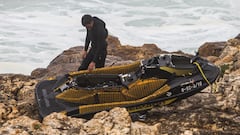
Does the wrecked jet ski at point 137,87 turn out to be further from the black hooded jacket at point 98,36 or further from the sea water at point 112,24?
the sea water at point 112,24

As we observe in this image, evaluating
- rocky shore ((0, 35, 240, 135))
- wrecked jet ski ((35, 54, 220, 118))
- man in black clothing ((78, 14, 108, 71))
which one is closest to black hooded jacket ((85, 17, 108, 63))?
man in black clothing ((78, 14, 108, 71))

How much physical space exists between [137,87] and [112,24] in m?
22.0

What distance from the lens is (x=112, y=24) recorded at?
28.4 m

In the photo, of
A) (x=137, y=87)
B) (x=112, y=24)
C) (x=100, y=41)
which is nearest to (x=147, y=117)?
(x=137, y=87)

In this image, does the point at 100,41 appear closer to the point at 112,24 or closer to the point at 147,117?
the point at 147,117

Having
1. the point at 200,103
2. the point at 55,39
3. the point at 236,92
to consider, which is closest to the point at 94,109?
the point at 200,103

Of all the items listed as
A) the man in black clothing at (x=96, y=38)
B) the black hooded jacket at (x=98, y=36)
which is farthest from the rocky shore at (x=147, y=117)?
the black hooded jacket at (x=98, y=36)

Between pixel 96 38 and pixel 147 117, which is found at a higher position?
pixel 96 38

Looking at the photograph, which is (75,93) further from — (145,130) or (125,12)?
(125,12)

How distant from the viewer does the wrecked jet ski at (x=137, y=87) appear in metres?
6.56

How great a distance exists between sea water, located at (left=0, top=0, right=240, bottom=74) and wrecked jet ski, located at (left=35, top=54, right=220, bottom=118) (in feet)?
43.3

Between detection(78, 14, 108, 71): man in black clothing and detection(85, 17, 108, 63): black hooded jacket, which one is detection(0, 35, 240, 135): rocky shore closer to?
detection(78, 14, 108, 71): man in black clothing

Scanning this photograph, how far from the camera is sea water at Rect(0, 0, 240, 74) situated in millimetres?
23255

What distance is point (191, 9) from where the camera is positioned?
105ft
